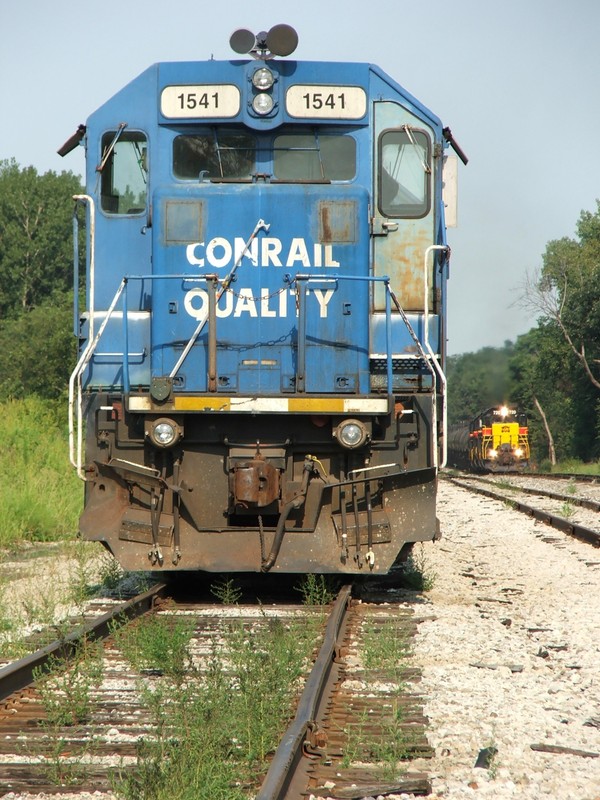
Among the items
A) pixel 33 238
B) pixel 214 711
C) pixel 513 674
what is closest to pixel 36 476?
pixel 513 674

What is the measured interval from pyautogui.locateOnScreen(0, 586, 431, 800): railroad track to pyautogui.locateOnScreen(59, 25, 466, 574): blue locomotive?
1.29m

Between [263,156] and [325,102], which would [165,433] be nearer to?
[263,156]

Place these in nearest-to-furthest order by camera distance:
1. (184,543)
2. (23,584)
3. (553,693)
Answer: (553,693) → (184,543) → (23,584)

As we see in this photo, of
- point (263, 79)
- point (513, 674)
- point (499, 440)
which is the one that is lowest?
point (499, 440)

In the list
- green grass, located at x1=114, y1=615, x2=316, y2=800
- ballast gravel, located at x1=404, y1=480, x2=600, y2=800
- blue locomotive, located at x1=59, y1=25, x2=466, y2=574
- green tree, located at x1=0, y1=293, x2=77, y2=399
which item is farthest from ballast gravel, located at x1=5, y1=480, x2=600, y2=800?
green tree, located at x1=0, y1=293, x2=77, y2=399

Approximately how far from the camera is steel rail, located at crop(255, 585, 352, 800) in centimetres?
329

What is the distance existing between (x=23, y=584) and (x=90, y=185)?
11.0ft

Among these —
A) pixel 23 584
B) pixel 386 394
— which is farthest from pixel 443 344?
pixel 23 584

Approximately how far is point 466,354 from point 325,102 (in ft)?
32.5

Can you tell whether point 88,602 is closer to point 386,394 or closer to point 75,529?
point 386,394

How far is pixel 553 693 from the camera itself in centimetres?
504

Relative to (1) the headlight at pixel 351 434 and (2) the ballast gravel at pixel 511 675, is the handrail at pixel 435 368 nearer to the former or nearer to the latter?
(1) the headlight at pixel 351 434

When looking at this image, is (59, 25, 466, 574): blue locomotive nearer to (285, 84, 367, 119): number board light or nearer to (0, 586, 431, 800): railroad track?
(285, 84, 367, 119): number board light

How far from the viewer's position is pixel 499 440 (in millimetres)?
38875
